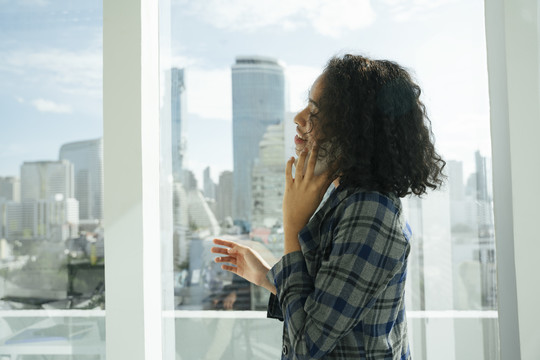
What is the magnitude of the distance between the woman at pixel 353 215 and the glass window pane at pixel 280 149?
2.93ft

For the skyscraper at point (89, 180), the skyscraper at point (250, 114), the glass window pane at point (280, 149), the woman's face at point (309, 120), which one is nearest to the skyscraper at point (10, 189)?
the skyscraper at point (89, 180)

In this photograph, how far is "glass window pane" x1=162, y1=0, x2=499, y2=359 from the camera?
1973 millimetres

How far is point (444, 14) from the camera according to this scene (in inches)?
79.1

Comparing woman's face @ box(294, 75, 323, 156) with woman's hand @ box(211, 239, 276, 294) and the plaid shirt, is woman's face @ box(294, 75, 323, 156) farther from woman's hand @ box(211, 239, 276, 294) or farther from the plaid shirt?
woman's hand @ box(211, 239, 276, 294)

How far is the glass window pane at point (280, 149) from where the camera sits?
197 centimetres

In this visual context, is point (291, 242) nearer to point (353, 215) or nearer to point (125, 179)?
point (353, 215)

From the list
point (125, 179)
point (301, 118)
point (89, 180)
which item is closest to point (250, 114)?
point (125, 179)

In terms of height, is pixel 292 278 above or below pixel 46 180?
below

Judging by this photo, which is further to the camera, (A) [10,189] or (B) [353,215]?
(A) [10,189]

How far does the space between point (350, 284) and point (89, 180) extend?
4.93ft

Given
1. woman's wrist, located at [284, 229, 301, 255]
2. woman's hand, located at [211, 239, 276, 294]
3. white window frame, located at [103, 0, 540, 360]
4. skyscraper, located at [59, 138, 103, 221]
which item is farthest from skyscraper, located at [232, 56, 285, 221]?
woman's wrist, located at [284, 229, 301, 255]

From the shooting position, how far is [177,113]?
2.06m

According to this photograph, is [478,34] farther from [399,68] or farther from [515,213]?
[399,68]

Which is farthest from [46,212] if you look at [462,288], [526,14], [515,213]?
[526,14]
